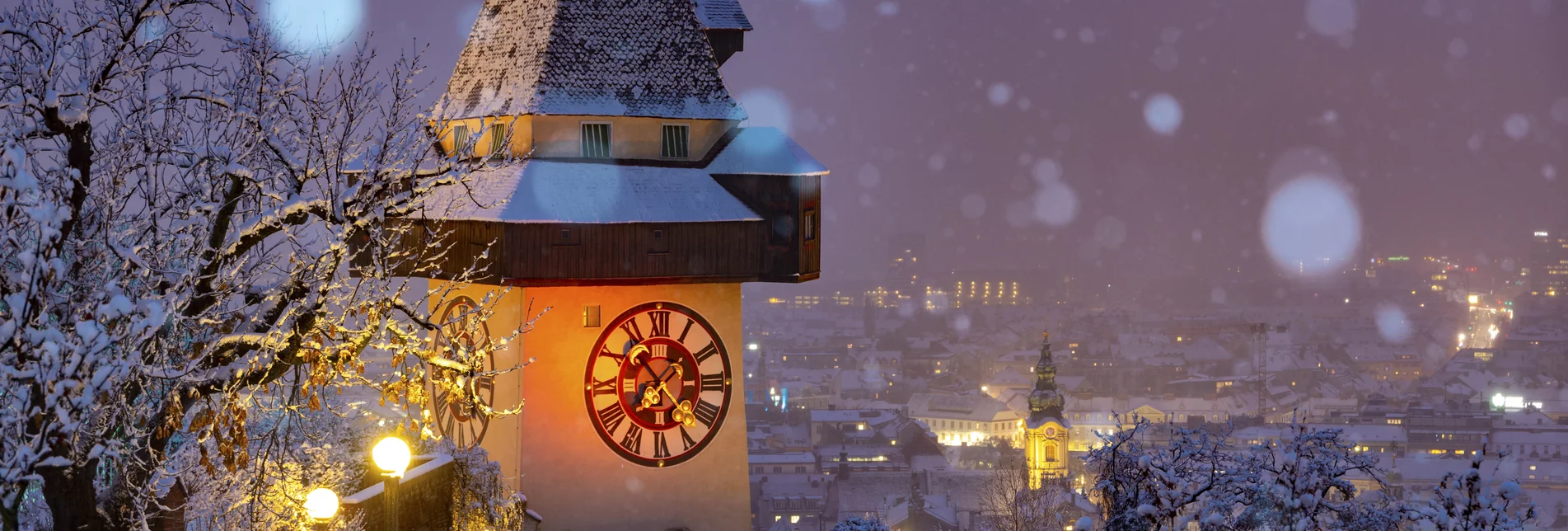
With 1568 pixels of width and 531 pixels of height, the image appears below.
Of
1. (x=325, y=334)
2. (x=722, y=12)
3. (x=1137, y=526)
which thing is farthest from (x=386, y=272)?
(x=722, y=12)

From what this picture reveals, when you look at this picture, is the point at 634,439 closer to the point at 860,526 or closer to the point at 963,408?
the point at 860,526

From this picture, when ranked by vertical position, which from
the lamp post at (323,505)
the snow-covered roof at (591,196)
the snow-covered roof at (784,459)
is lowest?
the snow-covered roof at (784,459)

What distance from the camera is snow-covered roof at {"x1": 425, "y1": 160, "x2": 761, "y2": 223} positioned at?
15.4 m

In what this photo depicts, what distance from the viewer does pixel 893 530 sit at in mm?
67000

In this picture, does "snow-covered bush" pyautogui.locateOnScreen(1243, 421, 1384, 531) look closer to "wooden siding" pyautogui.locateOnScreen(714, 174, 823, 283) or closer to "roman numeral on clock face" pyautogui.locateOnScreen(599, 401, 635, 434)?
"wooden siding" pyautogui.locateOnScreen(714, 174, 823, 283)

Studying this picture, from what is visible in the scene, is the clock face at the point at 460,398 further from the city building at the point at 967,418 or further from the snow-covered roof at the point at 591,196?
the city building at the point at 967,418

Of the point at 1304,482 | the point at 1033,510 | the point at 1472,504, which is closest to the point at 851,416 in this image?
the point at 1033,510

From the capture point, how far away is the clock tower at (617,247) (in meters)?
15.7

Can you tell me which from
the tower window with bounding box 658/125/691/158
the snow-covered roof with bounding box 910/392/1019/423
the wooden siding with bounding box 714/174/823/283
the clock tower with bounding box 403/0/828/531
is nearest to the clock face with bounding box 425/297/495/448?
the clock tower with bounding box 403/0/828/531

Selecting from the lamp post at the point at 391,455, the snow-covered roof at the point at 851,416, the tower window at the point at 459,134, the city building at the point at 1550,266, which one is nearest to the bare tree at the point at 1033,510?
the tower window at the point at 459,134

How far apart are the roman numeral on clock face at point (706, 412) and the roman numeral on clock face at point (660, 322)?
1.00 m

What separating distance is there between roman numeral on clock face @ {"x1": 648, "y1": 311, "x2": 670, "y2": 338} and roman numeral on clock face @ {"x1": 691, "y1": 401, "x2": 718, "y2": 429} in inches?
39.3

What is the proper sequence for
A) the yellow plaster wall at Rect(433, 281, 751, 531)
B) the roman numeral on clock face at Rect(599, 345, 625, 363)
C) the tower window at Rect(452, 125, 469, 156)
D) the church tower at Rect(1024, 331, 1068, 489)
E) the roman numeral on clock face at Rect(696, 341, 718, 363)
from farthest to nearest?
the church tower at Rect(1024, 331, 1068, 489) < the tower window at Rect(452, 125, 469, 156) < the roman numeral on clock face at Rect(696, 341, 718, 363) < the roman numeral on clock face at Rect(599, 345, 625, 363) < the yellow plaster wall at Rect(433, 281, 751, 531)

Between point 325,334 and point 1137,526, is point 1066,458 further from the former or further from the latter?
point 325,334
